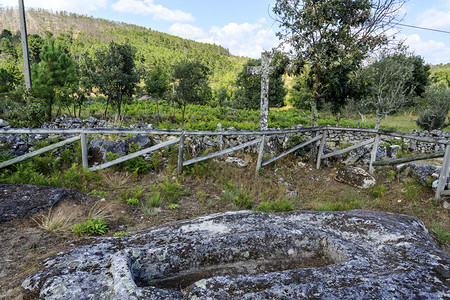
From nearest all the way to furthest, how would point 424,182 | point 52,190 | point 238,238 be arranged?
point 238,238 < point 52,190 < point 424,182

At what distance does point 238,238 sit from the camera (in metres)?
2.35

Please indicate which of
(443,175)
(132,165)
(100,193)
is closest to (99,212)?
(100,193)

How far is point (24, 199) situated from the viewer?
3.81m

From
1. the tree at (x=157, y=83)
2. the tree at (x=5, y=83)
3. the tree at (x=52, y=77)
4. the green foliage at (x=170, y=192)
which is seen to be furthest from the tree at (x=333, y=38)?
the tree at (x=5, y=83)

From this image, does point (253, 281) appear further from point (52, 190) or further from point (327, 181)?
point (327, 181)

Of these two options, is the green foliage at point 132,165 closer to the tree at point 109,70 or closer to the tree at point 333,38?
the tree at point 333,38

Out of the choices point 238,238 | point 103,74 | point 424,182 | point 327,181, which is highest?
point 103,74

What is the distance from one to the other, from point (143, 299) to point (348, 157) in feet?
27.9

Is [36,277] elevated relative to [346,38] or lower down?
lower down

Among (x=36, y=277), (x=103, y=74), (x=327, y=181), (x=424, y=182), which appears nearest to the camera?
(x=36, y=277)

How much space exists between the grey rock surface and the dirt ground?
0.09m

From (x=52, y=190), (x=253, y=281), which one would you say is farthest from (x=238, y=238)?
(x=52, y=190)

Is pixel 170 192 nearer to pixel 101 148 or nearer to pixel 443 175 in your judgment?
pixel 101 148

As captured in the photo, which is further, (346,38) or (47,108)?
(47,108)
